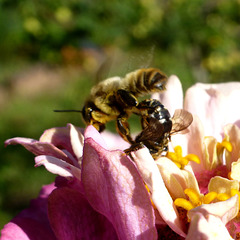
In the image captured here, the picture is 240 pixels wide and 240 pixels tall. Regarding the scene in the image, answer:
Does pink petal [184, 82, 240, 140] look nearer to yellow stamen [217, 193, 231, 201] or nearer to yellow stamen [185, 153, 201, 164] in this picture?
yellow stamen [185, 153, 201, 164]

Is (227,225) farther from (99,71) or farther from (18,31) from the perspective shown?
(18,31)

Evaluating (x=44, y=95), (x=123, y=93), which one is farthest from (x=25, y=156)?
(x=123, y=93)

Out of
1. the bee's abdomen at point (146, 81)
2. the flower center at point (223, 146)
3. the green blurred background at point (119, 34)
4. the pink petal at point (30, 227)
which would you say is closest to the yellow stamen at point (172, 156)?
the flower center at point (223, 146)

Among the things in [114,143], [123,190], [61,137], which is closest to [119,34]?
[114,143]

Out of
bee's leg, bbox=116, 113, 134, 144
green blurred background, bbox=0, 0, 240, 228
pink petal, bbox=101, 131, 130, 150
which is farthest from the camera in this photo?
green blurred background, bbox=0, 0, 240, 228

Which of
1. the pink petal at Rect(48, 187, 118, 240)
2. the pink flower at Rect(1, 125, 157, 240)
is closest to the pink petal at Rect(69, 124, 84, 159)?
the pink flower at Rect(1, 125, 157, 240)

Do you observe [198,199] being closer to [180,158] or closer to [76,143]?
[180,158]

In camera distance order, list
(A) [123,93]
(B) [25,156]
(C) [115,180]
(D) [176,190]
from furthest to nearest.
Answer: (B) [25,156] → (A) [123,93] → (D) [176,190] → (C) [115,180]
